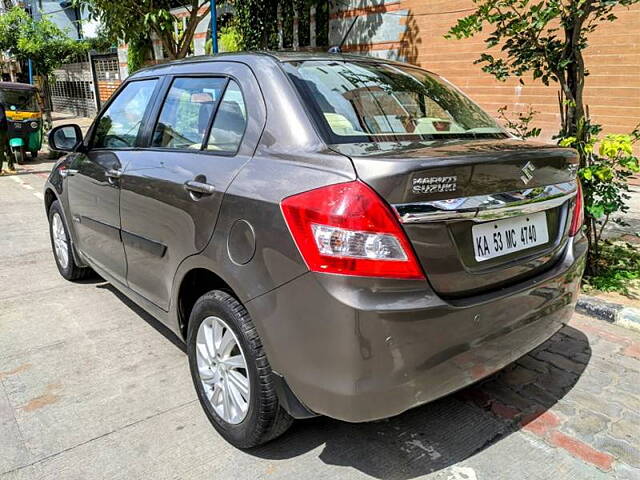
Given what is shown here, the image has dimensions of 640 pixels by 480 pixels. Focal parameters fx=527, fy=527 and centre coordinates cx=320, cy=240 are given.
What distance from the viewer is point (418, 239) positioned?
1.89 metres

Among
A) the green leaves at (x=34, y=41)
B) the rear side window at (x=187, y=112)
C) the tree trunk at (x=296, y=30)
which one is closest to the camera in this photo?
the rear side window at (x=187, y=112)

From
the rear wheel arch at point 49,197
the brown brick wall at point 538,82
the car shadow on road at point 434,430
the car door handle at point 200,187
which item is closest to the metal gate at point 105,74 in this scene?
the brown brick wall at point 538,82

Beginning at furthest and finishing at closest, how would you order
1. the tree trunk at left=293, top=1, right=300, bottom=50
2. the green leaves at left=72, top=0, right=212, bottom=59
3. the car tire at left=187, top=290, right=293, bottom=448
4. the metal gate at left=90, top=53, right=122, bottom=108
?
the metal gate at left=90, top=53, right=122, bottom=108, the tree trunk at left=293, top=1, right=300, bottom=50, the green leaves at left=72, top=0, right=212, bottom=59, the car tire at left=187, top=290, right=293, bottom=448

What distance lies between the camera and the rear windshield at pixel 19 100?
39.1 ft

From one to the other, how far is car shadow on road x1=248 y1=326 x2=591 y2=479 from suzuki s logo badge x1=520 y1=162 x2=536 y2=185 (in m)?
1.23

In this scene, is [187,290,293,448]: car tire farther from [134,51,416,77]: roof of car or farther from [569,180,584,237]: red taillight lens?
[569,180,584,237]: red taillight lens

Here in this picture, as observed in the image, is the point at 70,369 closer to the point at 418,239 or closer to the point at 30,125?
the point at 418,239

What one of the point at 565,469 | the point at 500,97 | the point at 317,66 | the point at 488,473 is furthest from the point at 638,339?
the point at 500,97

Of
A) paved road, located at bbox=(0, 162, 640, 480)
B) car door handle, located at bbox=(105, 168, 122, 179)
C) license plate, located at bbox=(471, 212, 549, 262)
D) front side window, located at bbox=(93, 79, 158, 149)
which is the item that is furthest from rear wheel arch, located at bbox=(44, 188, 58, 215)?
license plate, located at bbox=(471, 212, 549, 262)

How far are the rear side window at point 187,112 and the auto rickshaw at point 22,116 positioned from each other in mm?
10561

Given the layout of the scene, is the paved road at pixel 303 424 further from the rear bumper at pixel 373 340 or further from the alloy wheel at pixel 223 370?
the rear bumper at pixel 373 340

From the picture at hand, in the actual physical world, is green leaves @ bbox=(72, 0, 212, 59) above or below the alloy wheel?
above

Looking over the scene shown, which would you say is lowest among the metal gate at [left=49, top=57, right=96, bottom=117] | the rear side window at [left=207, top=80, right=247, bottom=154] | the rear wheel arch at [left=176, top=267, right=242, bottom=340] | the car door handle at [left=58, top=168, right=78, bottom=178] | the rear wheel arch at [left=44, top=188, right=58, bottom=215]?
the rear wheel arch at [left=176, top=267, right=242, bottom=340]

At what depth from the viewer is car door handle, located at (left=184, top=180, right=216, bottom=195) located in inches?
93.5
